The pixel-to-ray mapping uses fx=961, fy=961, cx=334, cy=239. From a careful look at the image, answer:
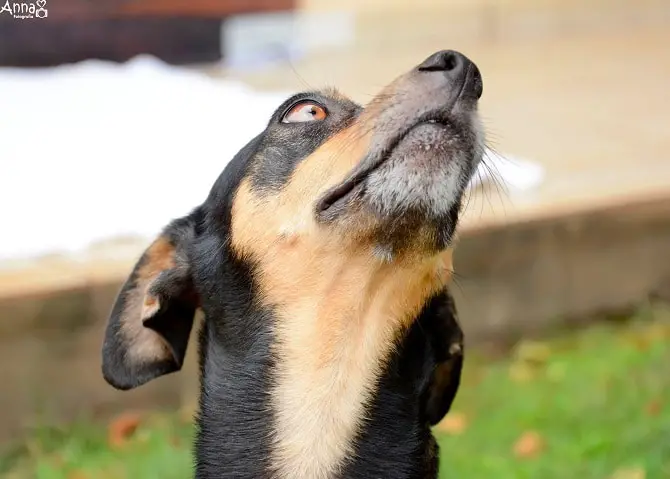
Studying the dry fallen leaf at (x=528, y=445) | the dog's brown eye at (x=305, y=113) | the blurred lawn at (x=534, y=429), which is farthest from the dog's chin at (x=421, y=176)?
the dry fallen leaf at (x=528, y=445)

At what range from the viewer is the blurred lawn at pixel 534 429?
353 centimetres

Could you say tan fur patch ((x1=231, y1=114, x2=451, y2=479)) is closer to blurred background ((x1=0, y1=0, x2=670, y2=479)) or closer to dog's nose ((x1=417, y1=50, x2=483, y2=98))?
dog's nose ((x1=417, y1=50, x2=483, y2=98))

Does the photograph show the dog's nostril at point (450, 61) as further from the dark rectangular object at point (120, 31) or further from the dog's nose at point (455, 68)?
the dark rectangular object at point (120, 31)

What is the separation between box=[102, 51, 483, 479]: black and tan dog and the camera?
2.03 meters


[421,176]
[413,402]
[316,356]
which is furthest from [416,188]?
[413,402]

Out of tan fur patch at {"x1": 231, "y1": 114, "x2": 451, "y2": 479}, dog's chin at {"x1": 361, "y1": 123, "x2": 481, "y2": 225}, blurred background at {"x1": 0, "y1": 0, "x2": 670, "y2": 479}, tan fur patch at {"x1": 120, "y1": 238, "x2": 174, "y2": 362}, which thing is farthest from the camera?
blurred background at {"x1": 0, "y1": 0, "x2": 670, "y2": 479}

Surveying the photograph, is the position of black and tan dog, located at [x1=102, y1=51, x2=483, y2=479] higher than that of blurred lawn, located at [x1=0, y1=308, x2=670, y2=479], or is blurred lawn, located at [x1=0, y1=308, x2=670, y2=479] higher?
black and tan dog, located at [x1=102, y1=51, x2=483, y2=479]

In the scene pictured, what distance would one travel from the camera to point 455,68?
6.70 ft

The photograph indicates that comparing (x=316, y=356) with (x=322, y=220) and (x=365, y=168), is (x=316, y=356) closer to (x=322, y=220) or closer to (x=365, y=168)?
(x=322, y=220)

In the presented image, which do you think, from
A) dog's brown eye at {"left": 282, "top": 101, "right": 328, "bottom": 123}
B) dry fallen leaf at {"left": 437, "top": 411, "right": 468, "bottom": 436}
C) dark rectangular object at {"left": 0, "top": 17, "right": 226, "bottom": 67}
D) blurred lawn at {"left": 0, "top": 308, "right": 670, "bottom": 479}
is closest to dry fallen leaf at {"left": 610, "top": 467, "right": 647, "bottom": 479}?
blurred lawn at {"left": 0, "top": 308, "right": 670, "bottom": 479}

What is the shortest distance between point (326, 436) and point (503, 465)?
1565 millimetres

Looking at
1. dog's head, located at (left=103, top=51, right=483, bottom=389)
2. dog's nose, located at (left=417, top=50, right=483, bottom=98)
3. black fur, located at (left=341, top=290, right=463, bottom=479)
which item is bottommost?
black fur, located at (left=341, top=290, right=463, bottom=479)

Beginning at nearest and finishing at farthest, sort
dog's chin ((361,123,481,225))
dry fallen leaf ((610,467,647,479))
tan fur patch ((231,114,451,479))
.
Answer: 1. dog's chin ((361,123,481,225))
2. tan fur patch ((231,114,451,479))
3. dry fallen leaf ((610,467,647,479))

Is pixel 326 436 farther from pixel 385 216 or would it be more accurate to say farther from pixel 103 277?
pixel 103 277
